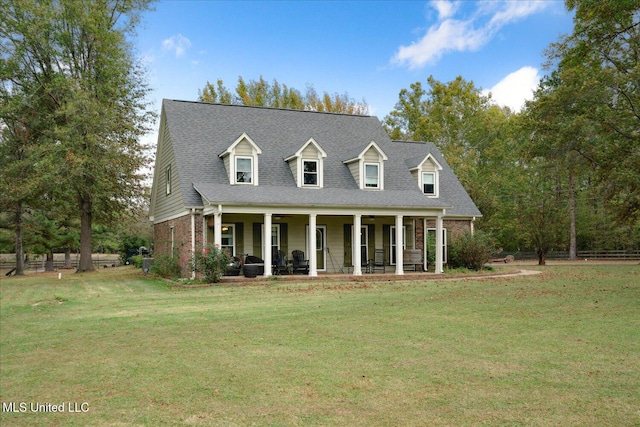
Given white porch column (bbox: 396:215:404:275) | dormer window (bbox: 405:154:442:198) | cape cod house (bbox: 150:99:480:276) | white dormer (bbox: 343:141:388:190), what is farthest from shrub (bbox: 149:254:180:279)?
dormer window (bbox: 405:154:442:198)

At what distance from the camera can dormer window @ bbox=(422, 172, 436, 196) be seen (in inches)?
1132

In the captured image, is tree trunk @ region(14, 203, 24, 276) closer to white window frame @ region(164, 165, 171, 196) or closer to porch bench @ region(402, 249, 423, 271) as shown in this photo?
white window frame @ region(164, 165, 171, 196)

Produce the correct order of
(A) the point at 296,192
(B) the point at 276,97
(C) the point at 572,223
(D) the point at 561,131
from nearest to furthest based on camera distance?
(D) the point at 561,131 < (A) the point at 296,192 < (C) the point at 572,223 < (B) the point at 276,97

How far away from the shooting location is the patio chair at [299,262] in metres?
23.3

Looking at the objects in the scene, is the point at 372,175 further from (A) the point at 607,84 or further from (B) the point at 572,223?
(B) the point at 572,223

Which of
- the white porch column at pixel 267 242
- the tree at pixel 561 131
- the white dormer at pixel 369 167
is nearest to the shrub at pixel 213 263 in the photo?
the white porch column at pixel 267 242

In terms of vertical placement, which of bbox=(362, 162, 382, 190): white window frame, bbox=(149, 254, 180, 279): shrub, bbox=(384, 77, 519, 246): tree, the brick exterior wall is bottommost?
bbox=(149, 254, 180, 279): shrub

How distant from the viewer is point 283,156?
26.0m

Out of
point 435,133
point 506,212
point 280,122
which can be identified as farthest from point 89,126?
point 506,212

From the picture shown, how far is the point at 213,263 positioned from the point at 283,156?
773 centimetres

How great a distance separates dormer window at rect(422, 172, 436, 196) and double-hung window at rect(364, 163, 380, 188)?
3.59 m

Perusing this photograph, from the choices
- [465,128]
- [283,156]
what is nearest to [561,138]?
[283,156]

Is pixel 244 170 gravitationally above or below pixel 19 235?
above

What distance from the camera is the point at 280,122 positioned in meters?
28.3
